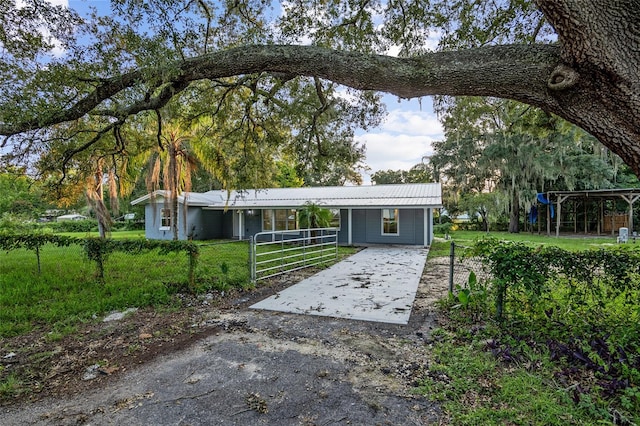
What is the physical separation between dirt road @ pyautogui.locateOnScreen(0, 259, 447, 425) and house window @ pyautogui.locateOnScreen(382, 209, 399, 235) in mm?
10301

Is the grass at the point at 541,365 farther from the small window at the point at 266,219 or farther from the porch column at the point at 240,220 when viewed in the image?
the porch column at the point at 240,220

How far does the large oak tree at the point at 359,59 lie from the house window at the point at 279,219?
8.93 m

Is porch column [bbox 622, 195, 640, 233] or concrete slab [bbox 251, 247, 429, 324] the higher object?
porch column [bbox 622, 195, 640, 233]

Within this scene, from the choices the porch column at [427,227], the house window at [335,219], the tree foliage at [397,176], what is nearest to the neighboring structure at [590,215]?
the porch column at [427,227]

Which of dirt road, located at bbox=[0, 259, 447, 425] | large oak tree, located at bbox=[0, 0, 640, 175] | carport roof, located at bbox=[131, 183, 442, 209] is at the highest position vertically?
large oak tree, located at bbox=[0, 0, 640, 175]

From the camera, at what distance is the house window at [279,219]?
15.7 meters

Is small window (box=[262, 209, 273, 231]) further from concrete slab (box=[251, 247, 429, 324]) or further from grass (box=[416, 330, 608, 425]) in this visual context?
grass (box=[416, 330, 608, 425])

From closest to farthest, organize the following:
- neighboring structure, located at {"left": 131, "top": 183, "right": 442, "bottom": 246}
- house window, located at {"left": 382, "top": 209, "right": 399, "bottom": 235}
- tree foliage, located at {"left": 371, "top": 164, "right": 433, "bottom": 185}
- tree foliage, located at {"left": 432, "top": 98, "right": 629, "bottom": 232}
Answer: neighboring structure, located at {"left": 131, "top": 183, "right": 442, "bottom": 246}, house window, located at {"left": 382, "top": 209, "right": 399, "bottom": 235}, tree foliage, located at {"left": 432, "top": 98, "right": 629, "bottom": 232}, tree foliage, located at {"left": 371, "top": 164, "right": 433, "bottom": 185}

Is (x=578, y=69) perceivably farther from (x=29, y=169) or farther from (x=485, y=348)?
(x=29, y=169)

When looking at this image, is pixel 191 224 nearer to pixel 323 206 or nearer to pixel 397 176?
pixel 323 206

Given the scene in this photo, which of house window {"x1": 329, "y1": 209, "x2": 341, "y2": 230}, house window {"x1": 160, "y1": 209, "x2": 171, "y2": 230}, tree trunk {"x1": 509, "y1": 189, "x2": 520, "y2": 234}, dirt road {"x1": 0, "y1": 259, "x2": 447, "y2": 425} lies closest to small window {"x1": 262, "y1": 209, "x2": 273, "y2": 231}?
house window {"x1": 329, "y1": 209, "x2": 341, "y2": 230}

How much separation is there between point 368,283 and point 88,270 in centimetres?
605

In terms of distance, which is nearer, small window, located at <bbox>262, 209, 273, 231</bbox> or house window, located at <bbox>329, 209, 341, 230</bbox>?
house window, located at <bbox>329, 209, 341, 230</bbox>

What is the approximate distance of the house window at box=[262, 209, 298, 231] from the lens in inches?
619
